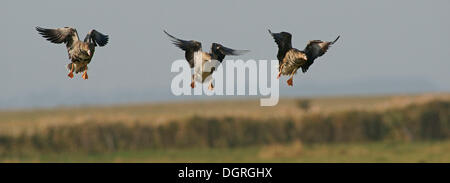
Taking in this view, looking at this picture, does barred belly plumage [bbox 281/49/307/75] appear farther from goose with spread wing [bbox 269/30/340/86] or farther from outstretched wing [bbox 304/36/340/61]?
outstretched wing [bbox 304/36/340/61]

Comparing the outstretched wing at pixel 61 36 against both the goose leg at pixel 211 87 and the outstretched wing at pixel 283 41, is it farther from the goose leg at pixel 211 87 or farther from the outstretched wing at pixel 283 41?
the outstretched wing at pixel 283 41

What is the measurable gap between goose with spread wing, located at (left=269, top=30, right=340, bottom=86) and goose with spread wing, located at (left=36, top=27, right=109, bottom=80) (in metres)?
2.73

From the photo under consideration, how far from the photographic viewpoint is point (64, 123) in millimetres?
37750

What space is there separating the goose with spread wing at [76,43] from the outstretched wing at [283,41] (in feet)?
8.91

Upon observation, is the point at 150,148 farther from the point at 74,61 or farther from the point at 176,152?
the point at 74,61

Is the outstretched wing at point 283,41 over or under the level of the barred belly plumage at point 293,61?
over

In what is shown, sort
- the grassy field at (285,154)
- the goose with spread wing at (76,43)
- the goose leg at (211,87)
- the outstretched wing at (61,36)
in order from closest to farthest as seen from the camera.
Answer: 1. the goose leg at (211,87)
2. the goose with spread wing at (76,43)
3. the outstretched wing at (61,36)
4. the grassy field at (285,154)

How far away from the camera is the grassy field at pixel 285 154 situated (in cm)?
3338

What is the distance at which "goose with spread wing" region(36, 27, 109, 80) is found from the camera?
405 inches

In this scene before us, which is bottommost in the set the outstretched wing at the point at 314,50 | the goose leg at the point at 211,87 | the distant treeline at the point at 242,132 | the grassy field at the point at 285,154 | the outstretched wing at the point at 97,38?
the goose leg at the point at 211,87

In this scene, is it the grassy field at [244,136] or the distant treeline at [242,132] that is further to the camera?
the distant treeline at [242,132]

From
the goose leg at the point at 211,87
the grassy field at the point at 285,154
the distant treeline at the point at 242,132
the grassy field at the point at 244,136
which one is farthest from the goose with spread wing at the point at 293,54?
the distant treeline at the point at 242,132

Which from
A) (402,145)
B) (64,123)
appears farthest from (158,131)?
(402,145)
